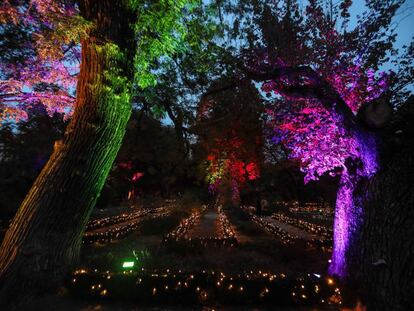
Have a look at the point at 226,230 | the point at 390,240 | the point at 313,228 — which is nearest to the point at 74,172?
the point at 390,240

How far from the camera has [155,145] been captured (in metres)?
31.9

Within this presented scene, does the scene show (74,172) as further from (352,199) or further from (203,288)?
(352,199)

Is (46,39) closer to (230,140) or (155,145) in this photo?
(230,140)

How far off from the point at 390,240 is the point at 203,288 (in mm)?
3404

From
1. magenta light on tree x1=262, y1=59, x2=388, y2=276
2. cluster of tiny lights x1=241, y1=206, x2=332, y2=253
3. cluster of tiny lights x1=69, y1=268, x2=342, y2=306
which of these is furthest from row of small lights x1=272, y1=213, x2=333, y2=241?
cluster of tiny lights x1=69, y1=268, x2=342, y2=306

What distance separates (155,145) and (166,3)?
27193 mm

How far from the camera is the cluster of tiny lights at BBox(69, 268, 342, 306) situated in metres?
5.38

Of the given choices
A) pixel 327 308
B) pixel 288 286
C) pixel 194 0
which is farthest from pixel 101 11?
pixel 327 308

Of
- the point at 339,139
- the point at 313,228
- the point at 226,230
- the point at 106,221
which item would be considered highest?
the point at 339,139

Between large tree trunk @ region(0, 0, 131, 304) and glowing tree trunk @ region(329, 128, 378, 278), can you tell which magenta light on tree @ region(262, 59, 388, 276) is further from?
large tree trunk @ region(0, 0, 131, 304)

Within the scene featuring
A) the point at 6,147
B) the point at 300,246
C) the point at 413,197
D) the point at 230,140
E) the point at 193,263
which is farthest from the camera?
the point at 230,140

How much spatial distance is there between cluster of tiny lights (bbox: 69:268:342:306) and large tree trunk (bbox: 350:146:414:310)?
3.21 ft

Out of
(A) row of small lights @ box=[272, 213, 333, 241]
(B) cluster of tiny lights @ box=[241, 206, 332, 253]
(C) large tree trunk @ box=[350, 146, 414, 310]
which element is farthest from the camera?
(A) row of small lights @ box=[272, 213, 333, 241]

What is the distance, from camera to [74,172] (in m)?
5.02
